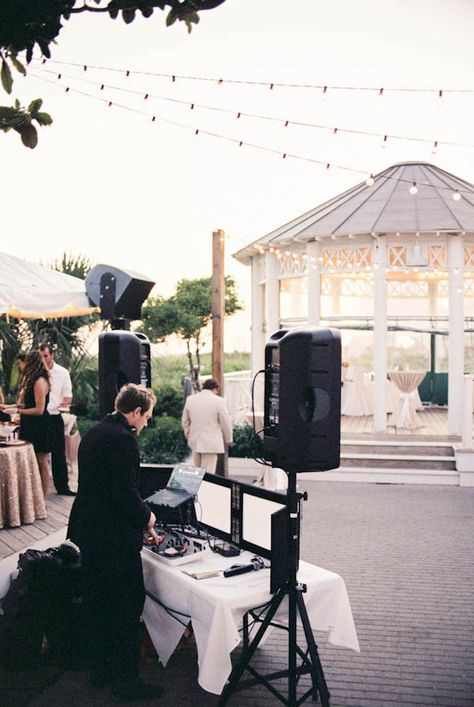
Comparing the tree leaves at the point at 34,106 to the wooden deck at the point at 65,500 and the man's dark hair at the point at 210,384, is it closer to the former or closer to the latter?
the wooden deck at the point at 65,500

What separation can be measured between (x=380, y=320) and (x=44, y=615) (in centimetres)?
938

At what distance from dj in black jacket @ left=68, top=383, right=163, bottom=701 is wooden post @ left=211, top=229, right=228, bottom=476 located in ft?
19.9

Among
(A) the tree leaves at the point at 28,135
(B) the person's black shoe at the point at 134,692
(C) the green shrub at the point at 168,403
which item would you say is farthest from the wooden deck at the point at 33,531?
(C) the green shrub at the point at 168,403

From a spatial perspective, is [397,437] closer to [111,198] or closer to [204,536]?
[204,536]

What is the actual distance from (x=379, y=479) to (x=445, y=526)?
3076 mm

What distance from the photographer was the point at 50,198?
18688 millimetres

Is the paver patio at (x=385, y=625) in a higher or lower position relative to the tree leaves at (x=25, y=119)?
lower

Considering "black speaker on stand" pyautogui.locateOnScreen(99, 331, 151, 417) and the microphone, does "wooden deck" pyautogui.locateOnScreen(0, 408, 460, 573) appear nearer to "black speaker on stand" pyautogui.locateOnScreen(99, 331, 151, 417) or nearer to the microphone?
"black speaker on stand" pyautogui.locateOnScreen(99, 331, 151, 417)

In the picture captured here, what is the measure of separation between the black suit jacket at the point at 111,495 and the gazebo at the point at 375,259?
9081mm

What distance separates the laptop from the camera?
4598 millimetres

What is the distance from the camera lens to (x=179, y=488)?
4.74m

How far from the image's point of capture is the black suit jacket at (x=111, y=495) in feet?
13.2

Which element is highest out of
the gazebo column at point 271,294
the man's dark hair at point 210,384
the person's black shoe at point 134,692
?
the gazebo column at point 271,294

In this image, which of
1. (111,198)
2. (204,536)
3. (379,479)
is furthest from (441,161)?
(204,536)
